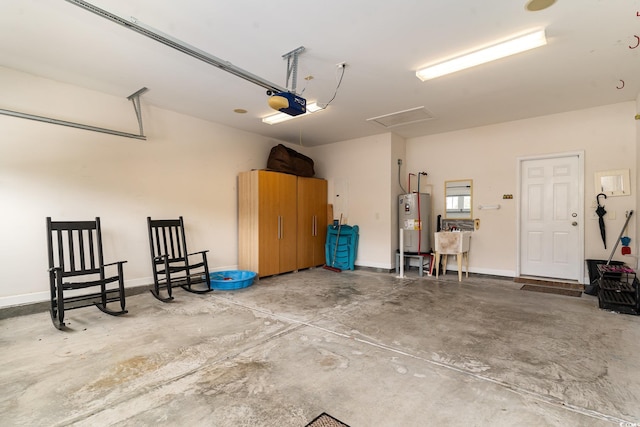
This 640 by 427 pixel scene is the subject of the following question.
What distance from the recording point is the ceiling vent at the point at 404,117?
4.90 metres

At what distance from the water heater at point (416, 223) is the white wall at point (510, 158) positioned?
46 cm

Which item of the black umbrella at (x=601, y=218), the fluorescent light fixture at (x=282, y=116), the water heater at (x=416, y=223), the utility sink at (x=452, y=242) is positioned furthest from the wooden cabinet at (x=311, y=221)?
the black umbrella at (x=601, y=218)

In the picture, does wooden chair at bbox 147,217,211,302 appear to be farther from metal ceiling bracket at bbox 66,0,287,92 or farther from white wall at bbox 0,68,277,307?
metal ceiling bracket at bbox 66,0,287,92

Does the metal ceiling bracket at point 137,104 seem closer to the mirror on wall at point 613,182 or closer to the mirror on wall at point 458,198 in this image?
the mirror on wall at point 458,198

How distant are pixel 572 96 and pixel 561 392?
4.22 m

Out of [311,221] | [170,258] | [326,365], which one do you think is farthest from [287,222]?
[326,365]

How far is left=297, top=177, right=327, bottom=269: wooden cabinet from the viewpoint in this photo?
6363mm

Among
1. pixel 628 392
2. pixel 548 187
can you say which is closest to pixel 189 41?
pixel 628 392

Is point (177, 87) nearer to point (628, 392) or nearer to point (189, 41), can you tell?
point (189, 41)

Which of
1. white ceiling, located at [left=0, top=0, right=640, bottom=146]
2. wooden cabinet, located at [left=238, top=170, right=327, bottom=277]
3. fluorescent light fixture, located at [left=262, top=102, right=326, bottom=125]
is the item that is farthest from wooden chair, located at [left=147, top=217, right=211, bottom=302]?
fluorescent light fixture, located at [left=262, top=102, right=326, bottom=125]

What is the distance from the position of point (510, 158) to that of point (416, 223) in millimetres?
2049

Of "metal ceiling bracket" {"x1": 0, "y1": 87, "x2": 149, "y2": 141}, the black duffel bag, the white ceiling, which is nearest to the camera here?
the white ceiling

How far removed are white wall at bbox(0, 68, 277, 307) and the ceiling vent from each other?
281 centimetres

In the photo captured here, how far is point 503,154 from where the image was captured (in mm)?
5500
